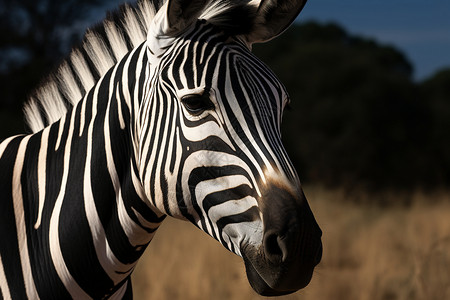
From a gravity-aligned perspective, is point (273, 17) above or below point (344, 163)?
above

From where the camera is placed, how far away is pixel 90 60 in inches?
92.5

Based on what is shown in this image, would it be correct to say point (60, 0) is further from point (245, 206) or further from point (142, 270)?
point (245, 206)

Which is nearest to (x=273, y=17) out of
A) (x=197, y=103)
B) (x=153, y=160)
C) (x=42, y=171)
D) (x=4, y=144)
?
(x=197, y=103)

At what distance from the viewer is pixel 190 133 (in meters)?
1.75

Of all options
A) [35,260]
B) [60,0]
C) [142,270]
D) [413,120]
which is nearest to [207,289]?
[142,270]

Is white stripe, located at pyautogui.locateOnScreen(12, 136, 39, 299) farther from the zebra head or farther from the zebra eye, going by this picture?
the zebra eye

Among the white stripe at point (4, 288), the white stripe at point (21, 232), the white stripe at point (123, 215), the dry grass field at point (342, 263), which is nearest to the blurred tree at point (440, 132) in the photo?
the dry grass field at point (342, 263)

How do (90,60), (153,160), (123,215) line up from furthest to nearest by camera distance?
(90,60), (123,215), (153,160)

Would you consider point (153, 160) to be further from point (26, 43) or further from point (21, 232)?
point (26, 43)

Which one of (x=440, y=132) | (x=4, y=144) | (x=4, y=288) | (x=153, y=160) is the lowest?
(x=440, y=132)

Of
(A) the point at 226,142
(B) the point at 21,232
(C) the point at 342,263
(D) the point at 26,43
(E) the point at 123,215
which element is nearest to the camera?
(A) the point at 226,142

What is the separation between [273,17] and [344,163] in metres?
17.2

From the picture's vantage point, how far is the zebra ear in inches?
75.8

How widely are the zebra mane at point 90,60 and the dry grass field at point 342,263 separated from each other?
1708mm
